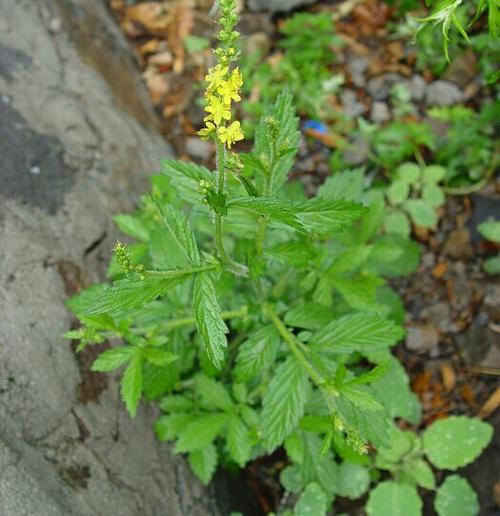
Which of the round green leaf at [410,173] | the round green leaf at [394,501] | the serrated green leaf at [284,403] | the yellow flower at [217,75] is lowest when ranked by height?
the round green leaf at [394,501]

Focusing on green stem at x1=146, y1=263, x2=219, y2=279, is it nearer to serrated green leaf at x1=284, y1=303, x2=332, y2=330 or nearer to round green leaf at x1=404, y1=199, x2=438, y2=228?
serrated green leaf at x1=284, y1=303, x2=332, y2=330

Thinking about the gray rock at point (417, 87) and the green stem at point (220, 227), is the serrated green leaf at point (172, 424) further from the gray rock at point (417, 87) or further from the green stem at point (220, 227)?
the gray rock at point (417, 87)

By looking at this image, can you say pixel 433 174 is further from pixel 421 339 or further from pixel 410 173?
pixel 421 339

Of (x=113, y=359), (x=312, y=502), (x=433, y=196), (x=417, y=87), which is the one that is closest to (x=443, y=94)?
(x=417, y=87)

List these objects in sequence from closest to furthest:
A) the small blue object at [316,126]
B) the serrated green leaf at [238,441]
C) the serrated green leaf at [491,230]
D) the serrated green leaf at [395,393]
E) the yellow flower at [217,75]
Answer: the yellow flower at [217,75] → the serrated green leaf at [238,441] → the serrated green leaf at [395,393] → the serrated green leaf at [491,230] → the small blue object at [316,126]

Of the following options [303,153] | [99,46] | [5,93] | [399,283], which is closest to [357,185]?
[399,283]

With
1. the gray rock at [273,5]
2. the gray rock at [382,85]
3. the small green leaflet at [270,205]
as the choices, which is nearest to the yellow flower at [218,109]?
the small green leaflet at [270,205]

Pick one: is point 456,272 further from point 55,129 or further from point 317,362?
point 55,129
